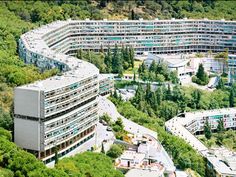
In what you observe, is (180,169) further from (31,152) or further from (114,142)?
(31,152)

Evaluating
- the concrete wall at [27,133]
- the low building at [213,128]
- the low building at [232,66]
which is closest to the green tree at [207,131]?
the low building at [213,128]

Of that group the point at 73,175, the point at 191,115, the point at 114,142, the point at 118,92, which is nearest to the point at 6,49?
the point at 118,92

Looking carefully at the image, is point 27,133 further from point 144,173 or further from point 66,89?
point 144,173

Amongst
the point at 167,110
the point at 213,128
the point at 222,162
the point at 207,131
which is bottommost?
the point at 213,128

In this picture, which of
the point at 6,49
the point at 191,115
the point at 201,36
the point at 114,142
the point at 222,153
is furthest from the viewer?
the point at 201,36

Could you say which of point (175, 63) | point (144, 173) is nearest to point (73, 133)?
point (144, 173)

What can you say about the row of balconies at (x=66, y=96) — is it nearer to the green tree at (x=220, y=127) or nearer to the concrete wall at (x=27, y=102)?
the concrete wall at (x=27, y=102)
